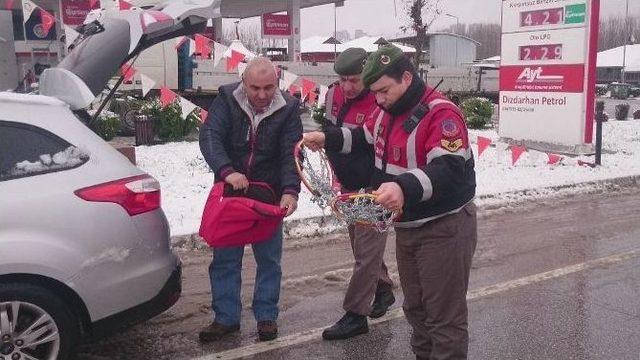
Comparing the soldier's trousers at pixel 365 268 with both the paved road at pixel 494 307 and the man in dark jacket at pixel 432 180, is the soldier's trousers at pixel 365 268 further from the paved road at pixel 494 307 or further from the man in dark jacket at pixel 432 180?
the man in dark jacket at pixel 432 180

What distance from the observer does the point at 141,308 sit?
351cm

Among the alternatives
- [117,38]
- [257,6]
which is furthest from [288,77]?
[257,6]

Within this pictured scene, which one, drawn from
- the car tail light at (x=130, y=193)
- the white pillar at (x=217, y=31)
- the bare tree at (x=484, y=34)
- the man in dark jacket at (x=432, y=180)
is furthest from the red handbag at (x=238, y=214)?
the bare tree at (x=484, y=34)

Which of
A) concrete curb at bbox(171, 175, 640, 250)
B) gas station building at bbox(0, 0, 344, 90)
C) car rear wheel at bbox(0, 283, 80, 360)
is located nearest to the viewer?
car rear wheel at bbox(0, 283, 80, 360)

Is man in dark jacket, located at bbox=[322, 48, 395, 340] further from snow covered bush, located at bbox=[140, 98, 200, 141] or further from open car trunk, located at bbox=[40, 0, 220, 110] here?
snow covered bush, located at bbox=[140, 98, 200, 141]

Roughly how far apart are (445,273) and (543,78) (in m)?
10.7

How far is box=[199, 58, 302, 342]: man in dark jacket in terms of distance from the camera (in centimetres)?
381

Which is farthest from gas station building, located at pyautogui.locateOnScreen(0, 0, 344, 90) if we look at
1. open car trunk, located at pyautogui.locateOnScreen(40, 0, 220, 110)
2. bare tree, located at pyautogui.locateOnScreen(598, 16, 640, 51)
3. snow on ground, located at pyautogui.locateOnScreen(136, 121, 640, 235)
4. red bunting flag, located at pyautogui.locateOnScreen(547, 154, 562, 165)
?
bare tree, located at pyautogui.locateOnScreen(598, 16, 640, 51)

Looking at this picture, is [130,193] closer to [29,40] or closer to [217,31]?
[29,40]

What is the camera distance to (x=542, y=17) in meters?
12.8

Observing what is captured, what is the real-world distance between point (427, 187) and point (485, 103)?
50.0ft

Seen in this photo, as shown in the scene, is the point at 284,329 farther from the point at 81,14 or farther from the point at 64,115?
the point at 81,14

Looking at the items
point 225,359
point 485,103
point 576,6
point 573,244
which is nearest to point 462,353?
point 225,359

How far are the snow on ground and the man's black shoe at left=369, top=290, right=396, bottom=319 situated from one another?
8.26ft
